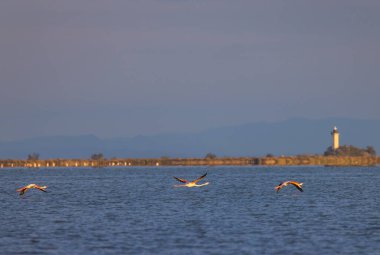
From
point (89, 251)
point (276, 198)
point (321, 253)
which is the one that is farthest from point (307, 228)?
point (276, 198)

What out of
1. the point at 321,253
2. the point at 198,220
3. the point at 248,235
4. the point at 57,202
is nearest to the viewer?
the point at 321,253

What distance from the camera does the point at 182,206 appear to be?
217 ft

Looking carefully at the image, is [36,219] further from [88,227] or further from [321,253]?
[321,253]

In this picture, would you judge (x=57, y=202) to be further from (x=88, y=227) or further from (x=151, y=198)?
(x=88, y=227)

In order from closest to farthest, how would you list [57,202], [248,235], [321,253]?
[321,253] → [248,235] → [57,202]

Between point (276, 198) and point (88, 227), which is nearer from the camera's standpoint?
point (88, 227)

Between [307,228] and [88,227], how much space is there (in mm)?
10748

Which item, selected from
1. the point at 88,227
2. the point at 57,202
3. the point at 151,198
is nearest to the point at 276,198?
the point at 151,198

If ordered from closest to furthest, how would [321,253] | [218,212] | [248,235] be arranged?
1. [321,253]
2. [248,235]
3. [218,212]

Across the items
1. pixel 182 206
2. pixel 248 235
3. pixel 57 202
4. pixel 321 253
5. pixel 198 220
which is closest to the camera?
pixel 321 253

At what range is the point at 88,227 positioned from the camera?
50.1m

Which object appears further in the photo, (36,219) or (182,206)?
(182,206)

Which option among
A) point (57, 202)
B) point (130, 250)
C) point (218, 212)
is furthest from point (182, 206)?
point (130, 250)

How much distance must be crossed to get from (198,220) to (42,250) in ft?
47.7
